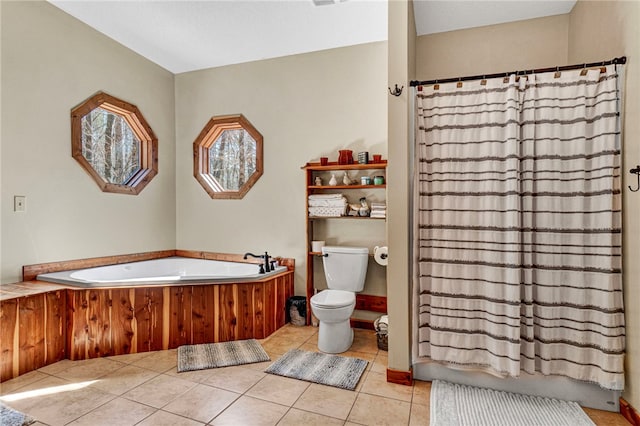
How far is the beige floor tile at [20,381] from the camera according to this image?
2.18 metres

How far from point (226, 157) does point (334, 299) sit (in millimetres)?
2266

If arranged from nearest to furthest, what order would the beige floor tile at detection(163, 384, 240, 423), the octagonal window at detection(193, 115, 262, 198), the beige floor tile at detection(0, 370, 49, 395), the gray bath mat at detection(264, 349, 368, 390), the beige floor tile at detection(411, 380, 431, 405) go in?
the beige floor tile at detection(163, 384, 240, 423) → the beige floor tile at detection(411, 380, 431, 405) → the beige floor tile at detection(0, 370, 49, 395) → the gray bath mat at detection(264, 349, 368, 390) → the octagonal window at detection(193, 115, 262, 198)

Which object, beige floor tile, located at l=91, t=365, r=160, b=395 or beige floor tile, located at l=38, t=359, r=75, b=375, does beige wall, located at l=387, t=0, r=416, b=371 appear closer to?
Answer: beige floor tile, located at l=91, t=365, r=160, b=395

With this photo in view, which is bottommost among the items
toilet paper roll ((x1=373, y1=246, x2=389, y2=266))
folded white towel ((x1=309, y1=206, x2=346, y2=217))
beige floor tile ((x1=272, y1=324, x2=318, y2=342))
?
beige floor tile ((x1=272, y1=324, x2=318, y2=342))

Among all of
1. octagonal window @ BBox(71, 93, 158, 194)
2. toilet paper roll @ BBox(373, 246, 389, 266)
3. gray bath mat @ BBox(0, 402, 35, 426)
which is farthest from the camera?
octagonal window @ BBox(71, 93, 158, 194)

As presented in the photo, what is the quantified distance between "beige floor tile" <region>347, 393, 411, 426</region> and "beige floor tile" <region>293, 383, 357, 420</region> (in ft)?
0.16

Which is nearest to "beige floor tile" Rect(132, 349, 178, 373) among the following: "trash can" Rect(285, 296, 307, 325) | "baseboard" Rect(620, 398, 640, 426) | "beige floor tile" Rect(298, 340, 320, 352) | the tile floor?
the tile floor

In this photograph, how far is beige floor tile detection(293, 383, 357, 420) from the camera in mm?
1979

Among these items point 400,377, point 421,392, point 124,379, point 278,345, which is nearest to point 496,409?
point 421,392

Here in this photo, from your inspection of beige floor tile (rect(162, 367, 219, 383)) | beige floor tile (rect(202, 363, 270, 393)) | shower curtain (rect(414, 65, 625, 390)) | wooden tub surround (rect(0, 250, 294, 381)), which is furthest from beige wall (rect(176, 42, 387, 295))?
beige floor tile (rect(162, 367, 219, 383))

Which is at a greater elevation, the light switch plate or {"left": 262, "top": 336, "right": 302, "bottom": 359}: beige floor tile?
the light switch plate

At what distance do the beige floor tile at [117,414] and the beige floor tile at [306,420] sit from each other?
77 centimetres

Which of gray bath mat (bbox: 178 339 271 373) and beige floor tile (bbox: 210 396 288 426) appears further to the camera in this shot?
gray bath mat (bbox: 178 339 271 373)

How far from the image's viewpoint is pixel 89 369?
248 cm
